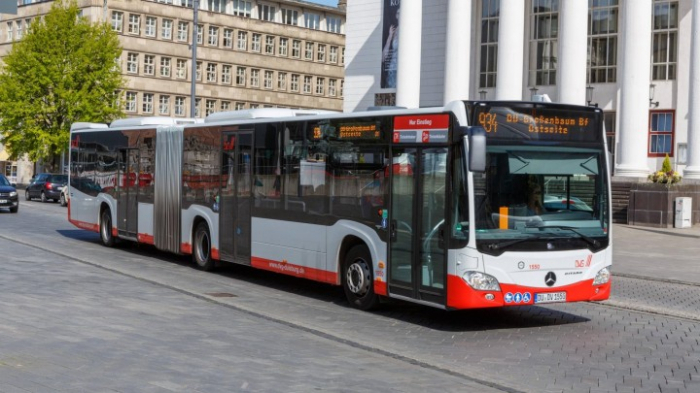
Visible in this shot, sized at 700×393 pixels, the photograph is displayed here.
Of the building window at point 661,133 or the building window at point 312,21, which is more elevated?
the building window at point 312,21

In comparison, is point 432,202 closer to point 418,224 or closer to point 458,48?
point 418,224

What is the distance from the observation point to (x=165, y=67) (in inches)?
3711

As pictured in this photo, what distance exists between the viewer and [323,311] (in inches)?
550

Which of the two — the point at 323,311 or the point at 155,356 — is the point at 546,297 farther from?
the point at 155,356

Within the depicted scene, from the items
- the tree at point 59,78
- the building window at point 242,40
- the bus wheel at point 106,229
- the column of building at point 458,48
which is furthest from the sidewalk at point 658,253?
the building window at point 242,40

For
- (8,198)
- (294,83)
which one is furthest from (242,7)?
(8,198)

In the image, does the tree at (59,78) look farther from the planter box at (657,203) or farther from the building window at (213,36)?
the planter box at (657,203)

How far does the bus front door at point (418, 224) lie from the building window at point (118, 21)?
80554mm

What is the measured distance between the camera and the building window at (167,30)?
93975mm

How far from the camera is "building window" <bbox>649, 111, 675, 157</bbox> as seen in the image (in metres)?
43.5

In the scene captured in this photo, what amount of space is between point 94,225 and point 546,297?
47.9 feet

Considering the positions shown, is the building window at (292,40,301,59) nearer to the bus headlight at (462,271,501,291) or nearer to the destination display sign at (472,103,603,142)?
the destination display sign at (472,103,603,142)

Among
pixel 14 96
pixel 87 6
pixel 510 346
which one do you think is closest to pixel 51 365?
pixel 510 346

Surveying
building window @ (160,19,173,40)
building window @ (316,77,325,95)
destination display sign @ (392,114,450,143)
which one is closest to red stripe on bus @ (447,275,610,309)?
destination display sign @ (392,114,450,143)
